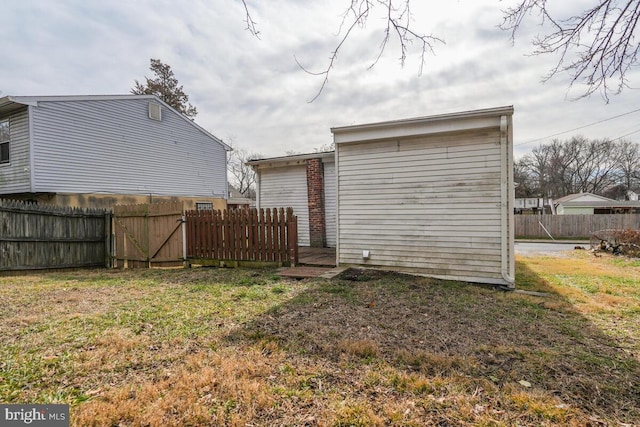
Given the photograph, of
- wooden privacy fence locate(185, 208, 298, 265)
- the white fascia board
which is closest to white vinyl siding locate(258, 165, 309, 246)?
the white fascia board

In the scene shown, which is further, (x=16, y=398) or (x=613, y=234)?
(x=613, y=234)

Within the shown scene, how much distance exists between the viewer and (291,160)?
10602 millimetres

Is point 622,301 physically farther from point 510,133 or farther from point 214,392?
point 214,392

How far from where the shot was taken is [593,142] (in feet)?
141

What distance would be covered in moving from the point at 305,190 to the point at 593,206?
3385 centimetres

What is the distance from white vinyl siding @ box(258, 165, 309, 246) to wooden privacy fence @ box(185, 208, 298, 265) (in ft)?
9.01

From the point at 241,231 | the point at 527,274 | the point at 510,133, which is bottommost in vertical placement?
the point at 527,274

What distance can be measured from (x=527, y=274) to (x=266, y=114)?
12799 mm

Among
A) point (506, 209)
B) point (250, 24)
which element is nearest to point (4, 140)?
point (250, 24)

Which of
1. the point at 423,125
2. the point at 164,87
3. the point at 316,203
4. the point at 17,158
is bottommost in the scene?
the point at 316,203

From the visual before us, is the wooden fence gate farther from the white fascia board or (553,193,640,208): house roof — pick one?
(553,193,640,208): house roof

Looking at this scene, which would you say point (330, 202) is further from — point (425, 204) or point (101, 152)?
point (101, 152)

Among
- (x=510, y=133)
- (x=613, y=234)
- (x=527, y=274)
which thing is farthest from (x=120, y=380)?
(x=613, y=234)

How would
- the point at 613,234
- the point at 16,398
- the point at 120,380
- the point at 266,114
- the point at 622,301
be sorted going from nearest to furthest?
the point at 16,398
the point at 120,380
the point at 622,301
the point at 613,234
the point at 266,114
